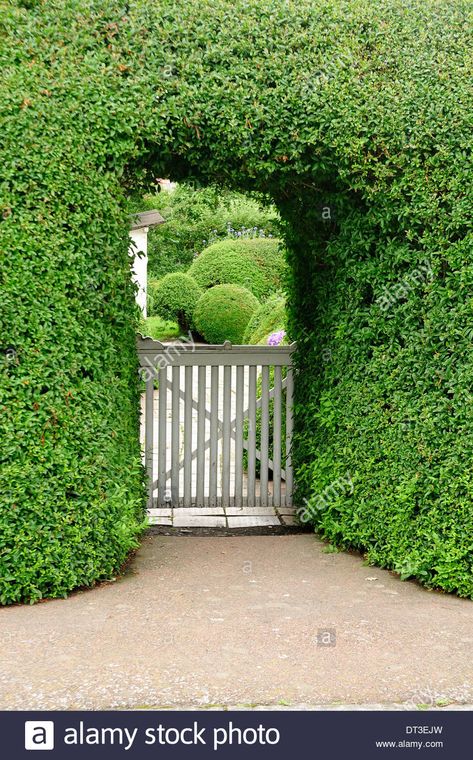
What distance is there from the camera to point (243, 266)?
22953 mm

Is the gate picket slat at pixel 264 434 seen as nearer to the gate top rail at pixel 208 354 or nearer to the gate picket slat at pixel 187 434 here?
the gate top rail at pixel 208 354

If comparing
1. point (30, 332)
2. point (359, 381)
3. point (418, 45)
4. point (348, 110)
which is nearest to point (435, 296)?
point (359, 381)

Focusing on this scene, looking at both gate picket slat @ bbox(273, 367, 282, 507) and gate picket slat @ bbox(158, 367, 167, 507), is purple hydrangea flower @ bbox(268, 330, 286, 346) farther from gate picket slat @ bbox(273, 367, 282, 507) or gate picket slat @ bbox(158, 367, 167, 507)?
gate picket slat @ bbox(158, 367, 167, 507)

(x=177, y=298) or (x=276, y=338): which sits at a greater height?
(x=177, y=298)

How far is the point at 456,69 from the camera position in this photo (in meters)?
5.22

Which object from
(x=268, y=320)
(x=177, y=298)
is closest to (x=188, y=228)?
(x=177, y=298)

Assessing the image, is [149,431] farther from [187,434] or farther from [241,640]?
[241,640]

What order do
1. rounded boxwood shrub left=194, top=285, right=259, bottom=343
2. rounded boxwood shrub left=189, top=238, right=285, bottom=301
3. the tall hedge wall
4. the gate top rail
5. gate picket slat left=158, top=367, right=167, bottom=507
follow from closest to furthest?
1. the tall hedge wall
2. the gate top rail
3. gate picket slat left=158, top=367, right=167, bottom=507
4. rounded boxwood shrub left=194, top=285, right=259, bottom=343
5. rounded boxwood shrub left=189, top=238, right=285, bottom=301

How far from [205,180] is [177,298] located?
654 inches

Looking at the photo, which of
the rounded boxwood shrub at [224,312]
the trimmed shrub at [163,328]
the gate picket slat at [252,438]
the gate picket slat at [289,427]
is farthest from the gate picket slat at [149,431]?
the trimmed shrub at [163,328]

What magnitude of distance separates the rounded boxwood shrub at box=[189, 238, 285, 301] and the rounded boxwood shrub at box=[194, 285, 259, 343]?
4.91ft

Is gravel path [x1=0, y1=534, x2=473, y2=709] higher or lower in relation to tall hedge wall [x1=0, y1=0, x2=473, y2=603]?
lower

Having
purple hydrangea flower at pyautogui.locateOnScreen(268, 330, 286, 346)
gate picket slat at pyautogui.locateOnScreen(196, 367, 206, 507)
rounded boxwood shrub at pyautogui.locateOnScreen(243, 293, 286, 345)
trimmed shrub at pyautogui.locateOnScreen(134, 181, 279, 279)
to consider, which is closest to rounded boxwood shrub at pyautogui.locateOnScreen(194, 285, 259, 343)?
trimmed shrub at pyautogui.locateOnScreen(134, 181, 279, 279)

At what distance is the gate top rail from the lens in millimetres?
7004
